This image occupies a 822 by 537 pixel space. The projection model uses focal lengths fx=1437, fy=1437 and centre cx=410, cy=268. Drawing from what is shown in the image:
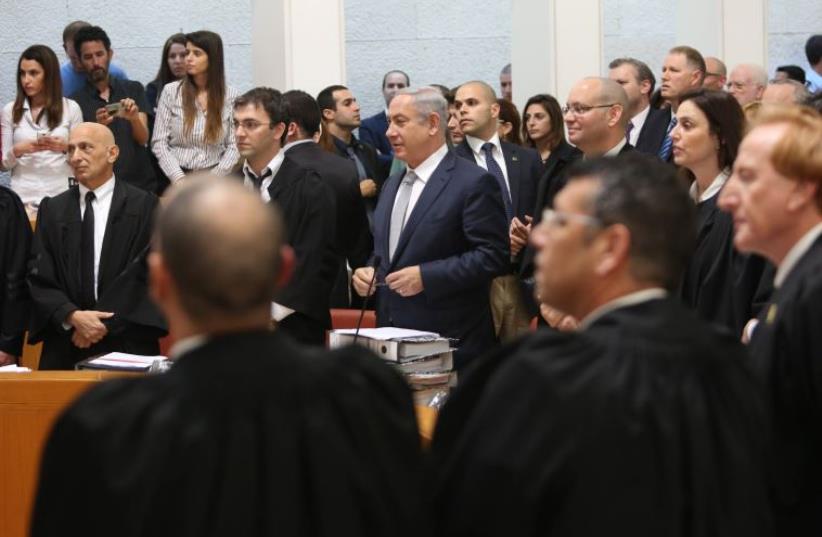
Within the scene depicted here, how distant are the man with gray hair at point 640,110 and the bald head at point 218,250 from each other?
17.9 feet

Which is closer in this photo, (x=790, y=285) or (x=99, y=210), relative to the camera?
(x=790, y=285)

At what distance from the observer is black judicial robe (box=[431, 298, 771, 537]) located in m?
2.46

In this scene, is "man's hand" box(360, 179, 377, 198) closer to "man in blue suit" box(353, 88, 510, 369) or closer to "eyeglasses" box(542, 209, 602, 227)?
"man in blue suit" box(353, 88, 510, 369)

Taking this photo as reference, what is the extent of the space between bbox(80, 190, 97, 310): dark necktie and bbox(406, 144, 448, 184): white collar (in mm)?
1533

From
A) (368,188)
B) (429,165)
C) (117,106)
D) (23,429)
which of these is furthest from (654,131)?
(23,429)

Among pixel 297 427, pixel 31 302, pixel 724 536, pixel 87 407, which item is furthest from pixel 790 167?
pixel 31 302

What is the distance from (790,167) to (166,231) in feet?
4.80

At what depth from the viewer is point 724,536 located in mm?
2531

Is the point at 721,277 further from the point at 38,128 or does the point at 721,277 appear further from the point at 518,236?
the point at 38,128

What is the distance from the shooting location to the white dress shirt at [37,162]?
8680 millimetres

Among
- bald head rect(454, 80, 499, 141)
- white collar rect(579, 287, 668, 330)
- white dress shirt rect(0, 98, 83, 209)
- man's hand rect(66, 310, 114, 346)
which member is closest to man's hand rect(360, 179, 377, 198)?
bald head rect(454, 80, 499, 141)

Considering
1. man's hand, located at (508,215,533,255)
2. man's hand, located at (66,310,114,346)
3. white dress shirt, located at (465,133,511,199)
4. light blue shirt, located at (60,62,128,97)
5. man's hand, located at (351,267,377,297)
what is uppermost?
light blue shirt, located at (60,62,128,97)

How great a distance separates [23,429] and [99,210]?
1989 mm

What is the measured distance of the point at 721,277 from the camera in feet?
17.0
